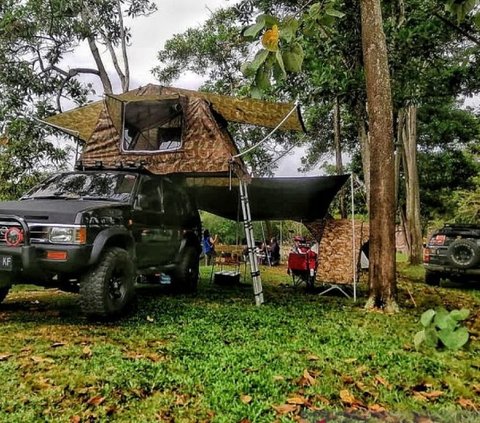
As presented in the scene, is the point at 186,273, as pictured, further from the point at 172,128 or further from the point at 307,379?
the point at 307,379

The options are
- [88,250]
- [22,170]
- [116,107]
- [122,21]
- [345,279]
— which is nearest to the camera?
[88,250]

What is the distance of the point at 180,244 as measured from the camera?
7.72 metres

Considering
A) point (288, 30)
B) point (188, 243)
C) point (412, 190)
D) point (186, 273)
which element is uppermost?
point (412, 190)

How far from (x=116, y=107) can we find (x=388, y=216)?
474 cm

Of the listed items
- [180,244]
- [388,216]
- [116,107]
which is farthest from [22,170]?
[388,216]

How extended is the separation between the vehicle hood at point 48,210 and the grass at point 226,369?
1.25 m

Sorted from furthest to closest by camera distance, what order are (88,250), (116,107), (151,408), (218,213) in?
(218,213), (116,107), (88,250), (151,408)

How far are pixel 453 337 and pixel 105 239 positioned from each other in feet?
14.8

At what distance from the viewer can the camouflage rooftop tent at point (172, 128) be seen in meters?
7.21

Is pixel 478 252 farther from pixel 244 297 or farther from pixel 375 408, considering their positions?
pixel 375 408

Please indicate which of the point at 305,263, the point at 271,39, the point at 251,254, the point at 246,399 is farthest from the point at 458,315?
the point at 305,263

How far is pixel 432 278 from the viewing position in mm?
10148

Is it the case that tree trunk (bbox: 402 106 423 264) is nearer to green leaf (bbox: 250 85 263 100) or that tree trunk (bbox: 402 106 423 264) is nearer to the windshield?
the windshield

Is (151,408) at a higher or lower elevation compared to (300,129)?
lower
